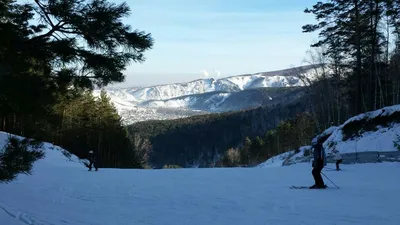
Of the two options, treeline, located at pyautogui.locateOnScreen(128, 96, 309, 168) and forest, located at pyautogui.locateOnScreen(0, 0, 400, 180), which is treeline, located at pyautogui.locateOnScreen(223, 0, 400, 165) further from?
treeline, located at pyautogui.locateOnScreen(128, 96, 309, 168)

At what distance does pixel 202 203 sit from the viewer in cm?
1052

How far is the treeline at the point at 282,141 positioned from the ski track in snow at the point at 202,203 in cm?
4398

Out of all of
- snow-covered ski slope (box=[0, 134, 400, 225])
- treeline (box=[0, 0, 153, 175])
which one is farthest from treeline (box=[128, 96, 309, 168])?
treeline (box=[0, 0, 153, 175])

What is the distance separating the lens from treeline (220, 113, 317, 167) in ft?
218

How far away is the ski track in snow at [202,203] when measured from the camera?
8328mm

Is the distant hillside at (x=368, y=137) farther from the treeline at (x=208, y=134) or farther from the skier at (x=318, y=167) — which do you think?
the treeline at (x=208, y=134)

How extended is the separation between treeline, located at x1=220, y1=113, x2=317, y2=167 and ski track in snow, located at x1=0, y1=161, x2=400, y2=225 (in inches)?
1731

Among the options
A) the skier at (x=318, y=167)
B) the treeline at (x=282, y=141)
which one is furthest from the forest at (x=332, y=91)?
the skier at (x=318, y=167)

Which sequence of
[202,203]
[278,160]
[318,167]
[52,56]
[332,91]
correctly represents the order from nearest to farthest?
[52,56] → [202,203] → [318,167] → [278,160] → [332,91]

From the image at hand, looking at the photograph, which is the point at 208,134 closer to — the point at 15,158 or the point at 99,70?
the point at 99,70

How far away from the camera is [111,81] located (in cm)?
650

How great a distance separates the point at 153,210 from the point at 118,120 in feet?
162

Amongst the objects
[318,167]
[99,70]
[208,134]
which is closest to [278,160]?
[318,167]

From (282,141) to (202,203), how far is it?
67.2 meters
